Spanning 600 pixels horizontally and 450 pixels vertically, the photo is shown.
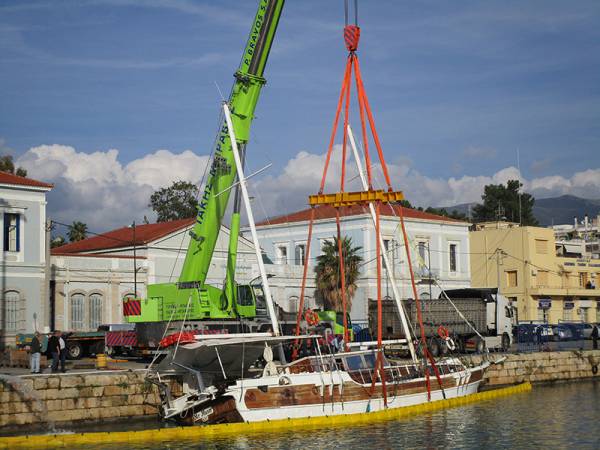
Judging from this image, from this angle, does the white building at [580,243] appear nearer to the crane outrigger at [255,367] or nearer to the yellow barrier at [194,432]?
the crane outrigger at [255,367]

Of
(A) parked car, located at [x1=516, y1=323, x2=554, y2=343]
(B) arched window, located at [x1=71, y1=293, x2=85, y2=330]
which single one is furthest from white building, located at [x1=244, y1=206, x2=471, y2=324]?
(B) arched window, located at [x1=71, y1=293, x2=85, y2=330]

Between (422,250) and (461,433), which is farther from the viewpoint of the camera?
(422,250)

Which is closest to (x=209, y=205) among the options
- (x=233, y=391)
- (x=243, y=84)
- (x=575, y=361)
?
(x=243, y=84)

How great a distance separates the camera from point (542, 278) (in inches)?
3027

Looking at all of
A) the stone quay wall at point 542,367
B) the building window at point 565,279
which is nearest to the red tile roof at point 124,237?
the stone quay wall at point 542,367

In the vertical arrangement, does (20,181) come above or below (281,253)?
above

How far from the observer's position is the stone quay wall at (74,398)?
29.4 meters

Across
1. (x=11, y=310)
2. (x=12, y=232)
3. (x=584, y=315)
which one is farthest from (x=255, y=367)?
(x=584, y=315)

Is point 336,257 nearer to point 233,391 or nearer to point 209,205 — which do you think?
point 209,205

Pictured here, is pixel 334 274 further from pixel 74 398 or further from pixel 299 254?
pixel 74 398

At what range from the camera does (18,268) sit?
50.9 metres

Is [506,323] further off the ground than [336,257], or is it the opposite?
[336,257]

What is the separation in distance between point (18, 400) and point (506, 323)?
31.1 meters

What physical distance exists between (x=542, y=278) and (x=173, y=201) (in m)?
41.5
